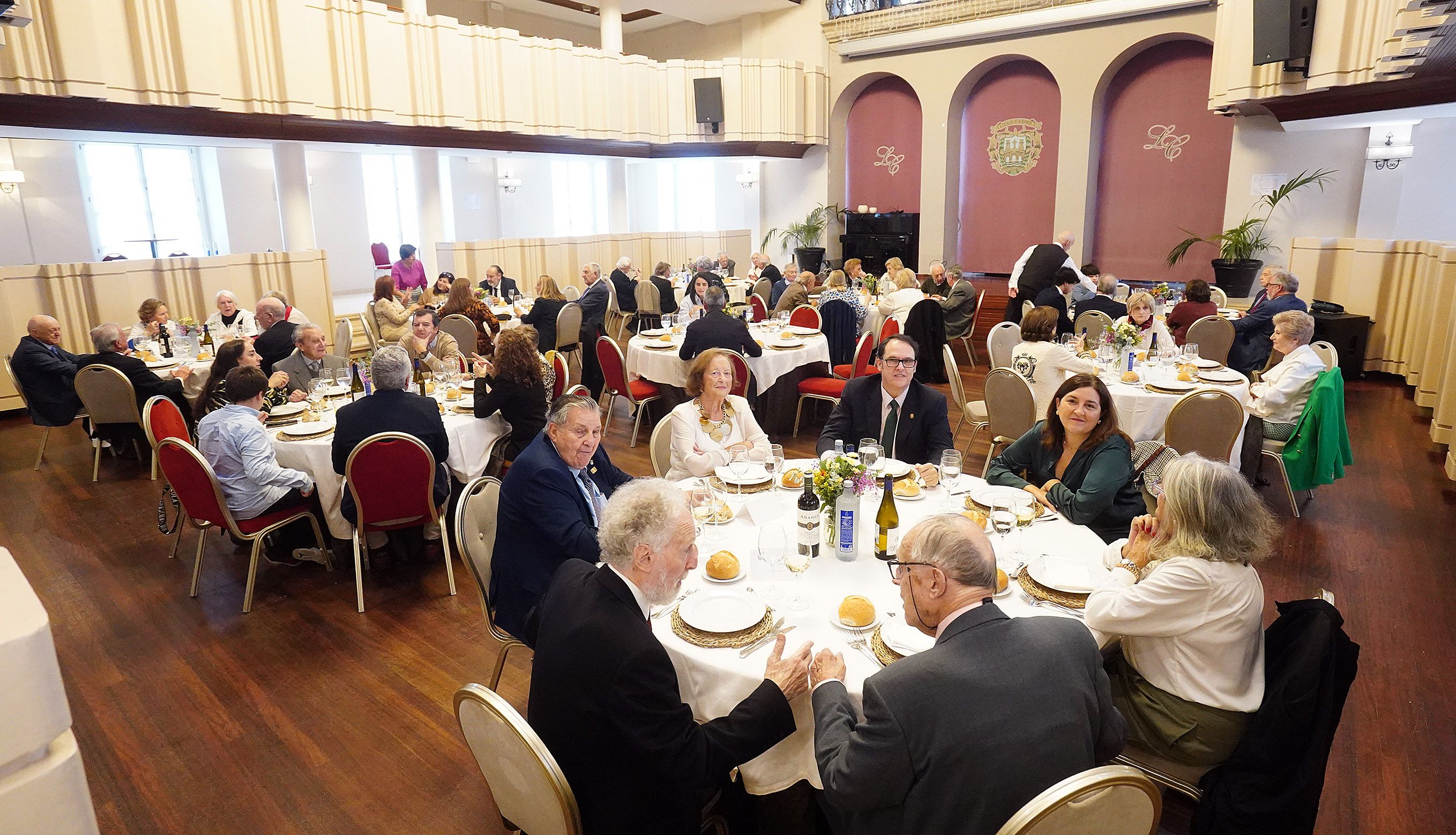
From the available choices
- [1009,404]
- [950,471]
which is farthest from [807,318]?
[950,471]

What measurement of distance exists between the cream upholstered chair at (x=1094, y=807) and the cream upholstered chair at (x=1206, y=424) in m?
3.49

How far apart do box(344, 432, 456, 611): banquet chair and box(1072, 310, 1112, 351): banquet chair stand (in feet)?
16.1

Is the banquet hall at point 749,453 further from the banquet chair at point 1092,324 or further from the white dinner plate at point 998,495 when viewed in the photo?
the banquet chair at point 1092,324

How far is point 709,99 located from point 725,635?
13029mm

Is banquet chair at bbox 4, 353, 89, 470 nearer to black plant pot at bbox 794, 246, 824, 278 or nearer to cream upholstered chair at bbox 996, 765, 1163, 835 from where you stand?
cream upholstered chair at bbox 996, 765, 1163, 835

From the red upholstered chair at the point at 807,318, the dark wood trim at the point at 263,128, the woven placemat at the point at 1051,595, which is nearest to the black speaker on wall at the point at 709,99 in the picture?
the dark wood trim at the point at 263,128

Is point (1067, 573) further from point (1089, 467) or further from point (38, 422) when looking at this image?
point (38, 422)

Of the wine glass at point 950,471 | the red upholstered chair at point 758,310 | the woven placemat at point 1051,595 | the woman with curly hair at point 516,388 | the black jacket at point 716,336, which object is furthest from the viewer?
the red upholstered chair at point 758,310

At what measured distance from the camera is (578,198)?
64.9 ft

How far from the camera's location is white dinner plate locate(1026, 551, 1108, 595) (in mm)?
2475

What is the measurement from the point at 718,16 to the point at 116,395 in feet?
41.4

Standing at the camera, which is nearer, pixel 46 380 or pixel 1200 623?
pixel 1200 623

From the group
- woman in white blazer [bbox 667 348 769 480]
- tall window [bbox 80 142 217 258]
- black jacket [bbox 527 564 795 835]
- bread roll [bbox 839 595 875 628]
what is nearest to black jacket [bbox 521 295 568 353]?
woman in white blazer [bbox 667 348 769 480]

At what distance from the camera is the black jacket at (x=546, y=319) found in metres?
8.49
